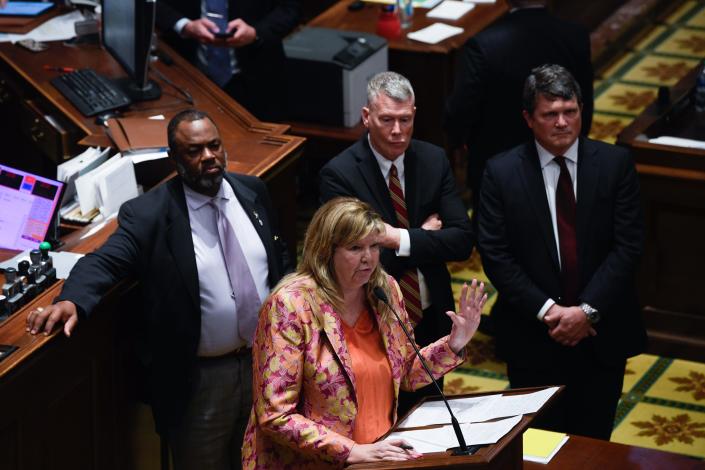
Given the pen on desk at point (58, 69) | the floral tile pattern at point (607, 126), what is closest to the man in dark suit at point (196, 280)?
the pen on desk at point (58, 69)

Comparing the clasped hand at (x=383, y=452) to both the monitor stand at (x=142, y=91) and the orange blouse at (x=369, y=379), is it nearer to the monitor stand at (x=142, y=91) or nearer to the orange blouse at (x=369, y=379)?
the orange blouse at (x=369, y=379)

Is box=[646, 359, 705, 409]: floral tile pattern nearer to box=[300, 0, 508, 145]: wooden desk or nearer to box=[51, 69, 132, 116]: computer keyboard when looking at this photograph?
box=[300, 0, 508, 145]: wooden desk

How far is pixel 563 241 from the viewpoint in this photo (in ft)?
14.6

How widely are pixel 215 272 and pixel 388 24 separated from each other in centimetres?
324

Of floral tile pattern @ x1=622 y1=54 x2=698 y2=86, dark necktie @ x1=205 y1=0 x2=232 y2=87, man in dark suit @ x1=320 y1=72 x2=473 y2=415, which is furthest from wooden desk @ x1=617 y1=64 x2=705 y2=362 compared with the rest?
floral tile pattern @ x1=622 y1=54 x2=698 y2=86

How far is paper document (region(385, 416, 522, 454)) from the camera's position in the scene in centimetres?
327

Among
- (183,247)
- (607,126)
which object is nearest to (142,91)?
(183,247)

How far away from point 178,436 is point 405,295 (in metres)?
0.85

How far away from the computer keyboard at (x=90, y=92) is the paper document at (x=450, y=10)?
7.03 ft

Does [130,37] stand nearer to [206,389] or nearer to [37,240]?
[37,240]

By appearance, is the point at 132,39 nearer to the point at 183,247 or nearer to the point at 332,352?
the point at 183,247

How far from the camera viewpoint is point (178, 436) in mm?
4246

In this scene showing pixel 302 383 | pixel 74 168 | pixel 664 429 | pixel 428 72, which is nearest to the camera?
pixel 302 383

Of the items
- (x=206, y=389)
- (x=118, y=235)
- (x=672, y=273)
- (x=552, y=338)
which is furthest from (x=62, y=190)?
(x=672, y=273)
